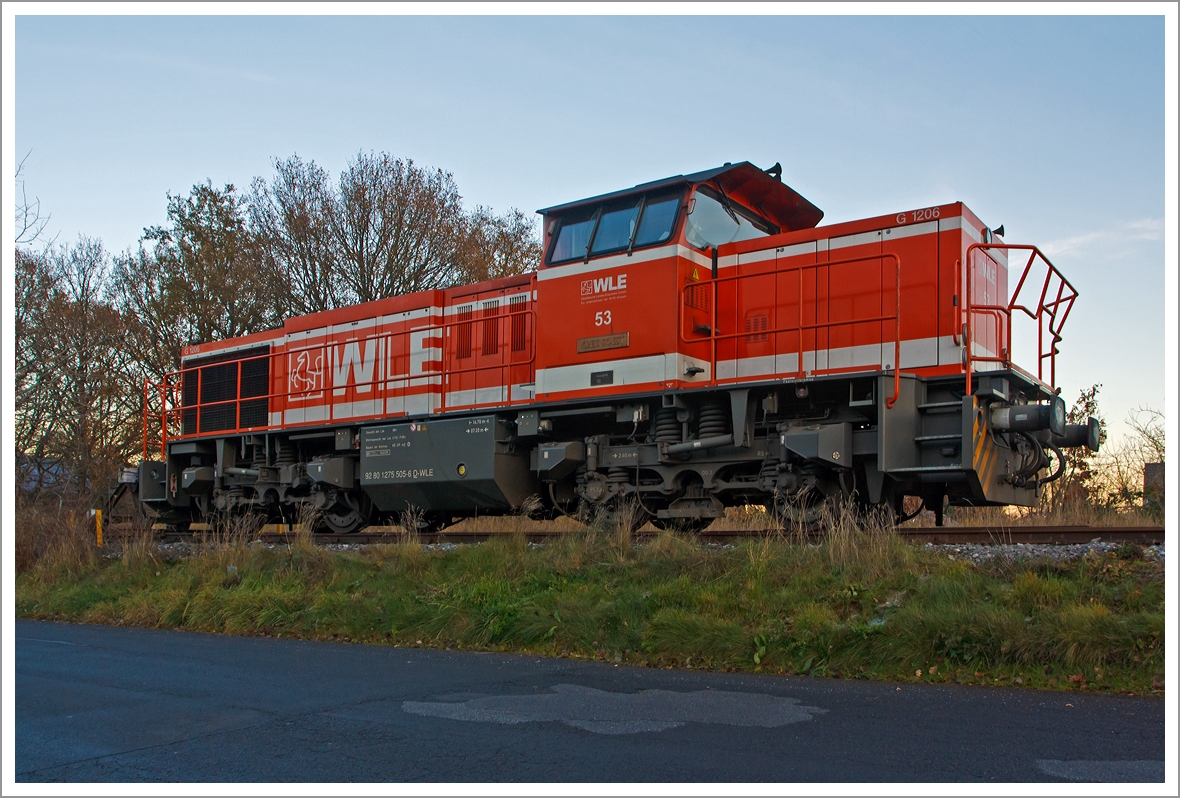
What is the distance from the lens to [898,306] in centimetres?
891

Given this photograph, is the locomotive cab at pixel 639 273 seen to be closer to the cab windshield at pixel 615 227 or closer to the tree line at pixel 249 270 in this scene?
the cab windshield at pixel 615 227

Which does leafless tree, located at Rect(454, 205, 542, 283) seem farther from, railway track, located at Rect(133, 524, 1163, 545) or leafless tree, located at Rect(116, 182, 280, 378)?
railway track, located at Rect(133, 524, 1163, 545)

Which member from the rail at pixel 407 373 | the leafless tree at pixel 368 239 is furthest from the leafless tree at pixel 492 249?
the rail at pixel 407 373

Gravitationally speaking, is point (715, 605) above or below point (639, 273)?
below

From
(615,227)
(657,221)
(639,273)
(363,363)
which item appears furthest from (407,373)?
(657,221)

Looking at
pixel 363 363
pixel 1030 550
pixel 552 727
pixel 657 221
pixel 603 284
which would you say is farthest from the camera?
pixel 363 363

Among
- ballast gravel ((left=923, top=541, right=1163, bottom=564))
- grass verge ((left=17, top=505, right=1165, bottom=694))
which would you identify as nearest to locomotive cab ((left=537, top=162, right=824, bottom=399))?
grass verge ((left=17, top=505, right=1165, bottom=694))

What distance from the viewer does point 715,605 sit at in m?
7.12

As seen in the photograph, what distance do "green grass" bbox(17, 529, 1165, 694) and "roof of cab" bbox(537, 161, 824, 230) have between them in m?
3.83

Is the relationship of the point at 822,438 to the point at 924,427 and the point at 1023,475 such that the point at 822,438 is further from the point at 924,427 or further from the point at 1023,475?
the point at 1023,475

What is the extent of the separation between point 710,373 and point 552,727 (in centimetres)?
639

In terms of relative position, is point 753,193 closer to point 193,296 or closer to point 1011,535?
point 1011,535

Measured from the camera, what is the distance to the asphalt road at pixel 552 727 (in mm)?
4086

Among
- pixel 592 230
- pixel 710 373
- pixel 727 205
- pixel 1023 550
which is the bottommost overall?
pixel 1023 550
